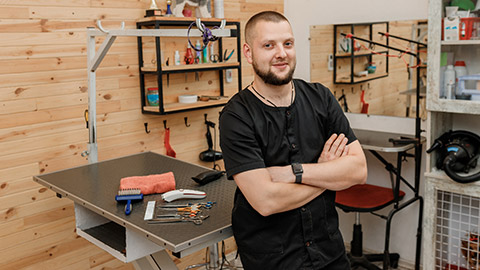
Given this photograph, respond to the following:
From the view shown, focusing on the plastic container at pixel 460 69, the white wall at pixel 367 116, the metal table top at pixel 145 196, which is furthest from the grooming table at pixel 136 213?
the white wall at pixel 367 116

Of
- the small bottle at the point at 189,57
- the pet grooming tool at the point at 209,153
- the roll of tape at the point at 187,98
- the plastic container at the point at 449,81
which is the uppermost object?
the small bottle at the point at 189,57

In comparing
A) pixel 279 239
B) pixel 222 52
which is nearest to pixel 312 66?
pixel 222 52

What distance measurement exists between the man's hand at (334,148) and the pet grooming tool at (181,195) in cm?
54

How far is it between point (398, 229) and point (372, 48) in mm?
1323

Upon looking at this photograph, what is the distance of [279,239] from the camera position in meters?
1.88

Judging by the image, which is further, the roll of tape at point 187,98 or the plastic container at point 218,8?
the plastic container at point 218,8

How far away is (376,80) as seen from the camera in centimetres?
354

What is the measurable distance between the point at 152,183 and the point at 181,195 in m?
0.21

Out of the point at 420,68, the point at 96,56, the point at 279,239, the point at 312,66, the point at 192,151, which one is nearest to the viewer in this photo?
the point at 279,239

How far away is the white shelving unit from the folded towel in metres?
1.55

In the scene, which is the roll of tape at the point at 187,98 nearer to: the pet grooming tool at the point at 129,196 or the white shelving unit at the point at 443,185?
the pet grooming tool at the point at 129,196

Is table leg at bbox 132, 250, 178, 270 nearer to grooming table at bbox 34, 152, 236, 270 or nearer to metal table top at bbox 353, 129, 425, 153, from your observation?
grooming table at bbox 34, 152, 236, 270

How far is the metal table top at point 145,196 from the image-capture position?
1.82 m

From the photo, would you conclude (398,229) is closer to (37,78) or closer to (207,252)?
(207,252)
